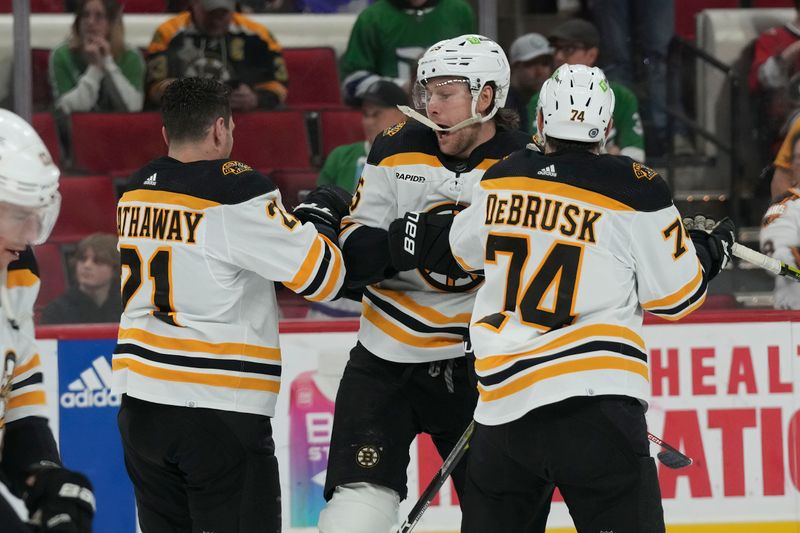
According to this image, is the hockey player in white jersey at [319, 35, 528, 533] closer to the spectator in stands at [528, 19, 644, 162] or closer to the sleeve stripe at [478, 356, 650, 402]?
the sleeve stripe at [478, 356, 650, 402]

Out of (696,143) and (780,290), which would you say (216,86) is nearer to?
(780,290)

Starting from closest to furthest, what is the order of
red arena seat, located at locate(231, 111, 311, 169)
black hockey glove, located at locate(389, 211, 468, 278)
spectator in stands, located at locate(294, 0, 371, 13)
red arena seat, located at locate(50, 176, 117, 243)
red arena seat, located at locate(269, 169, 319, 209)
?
black hockey glove, located at locate(389, 211, 468, 278), red arena seat, located at locate(50, 176, 117, 243), red arena seat, located at locate(269, 169, 319, 209), red arena seat, located at locate(231, 111, 311, 169), spectator in stands, located at locate(294, 0, 371, 13)

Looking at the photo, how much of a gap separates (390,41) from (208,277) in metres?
2.14

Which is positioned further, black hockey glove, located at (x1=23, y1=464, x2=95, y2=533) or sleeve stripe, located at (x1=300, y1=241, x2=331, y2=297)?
sleeve stripe, located at (x1=300, y1=241, x2=331, y2=297)

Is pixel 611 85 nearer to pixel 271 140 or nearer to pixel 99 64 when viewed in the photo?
pixel 271 140

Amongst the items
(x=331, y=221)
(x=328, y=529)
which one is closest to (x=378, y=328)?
(x=331, y=221)

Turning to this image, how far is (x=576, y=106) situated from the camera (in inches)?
115

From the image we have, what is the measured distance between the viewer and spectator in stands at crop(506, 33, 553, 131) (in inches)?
191

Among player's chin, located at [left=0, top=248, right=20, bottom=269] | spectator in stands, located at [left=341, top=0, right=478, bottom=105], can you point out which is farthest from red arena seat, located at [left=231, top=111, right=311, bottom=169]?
player's chin, located at [left=0, top=248, right=20, bottom=269]

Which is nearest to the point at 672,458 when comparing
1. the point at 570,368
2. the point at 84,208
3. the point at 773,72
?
the point at 570,368

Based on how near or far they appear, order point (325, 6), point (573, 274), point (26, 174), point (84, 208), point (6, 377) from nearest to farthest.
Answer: point (26, 174) < point (6, 377) < point (573, 274) < point (84, 208) < point (325, 6)

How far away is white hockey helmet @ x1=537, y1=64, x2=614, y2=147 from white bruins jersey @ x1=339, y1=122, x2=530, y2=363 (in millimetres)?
358

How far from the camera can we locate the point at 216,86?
3242mm

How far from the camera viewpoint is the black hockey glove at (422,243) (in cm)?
319
